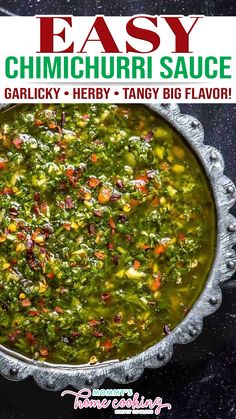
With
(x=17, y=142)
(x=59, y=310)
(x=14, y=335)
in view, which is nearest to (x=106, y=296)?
(x=59, y=310)

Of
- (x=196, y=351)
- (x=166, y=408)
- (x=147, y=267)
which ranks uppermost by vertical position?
(x=147, y=267)

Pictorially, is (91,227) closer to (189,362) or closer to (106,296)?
(106,296)

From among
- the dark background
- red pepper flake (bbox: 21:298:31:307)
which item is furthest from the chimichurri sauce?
the dark background

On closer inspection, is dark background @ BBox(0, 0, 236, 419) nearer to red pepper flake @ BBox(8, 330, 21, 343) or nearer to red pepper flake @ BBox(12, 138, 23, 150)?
red pepper flake @ BBox(8, 330, 21, 343)

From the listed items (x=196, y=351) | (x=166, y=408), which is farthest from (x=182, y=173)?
(x=166, y=408)

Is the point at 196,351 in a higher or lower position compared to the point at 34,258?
lower

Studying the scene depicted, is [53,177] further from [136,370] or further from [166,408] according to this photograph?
[166,408]
